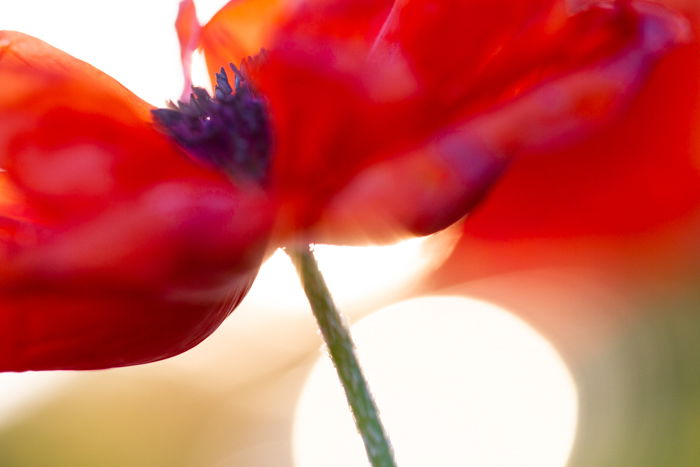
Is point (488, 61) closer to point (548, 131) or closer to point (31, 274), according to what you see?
point (548, 131)

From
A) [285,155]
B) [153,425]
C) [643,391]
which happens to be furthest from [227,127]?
[153,425]

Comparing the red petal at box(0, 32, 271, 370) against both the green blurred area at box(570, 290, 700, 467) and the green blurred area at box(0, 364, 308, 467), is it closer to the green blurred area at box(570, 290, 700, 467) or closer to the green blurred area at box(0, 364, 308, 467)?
the green blurred area at box(570, 290, 700, 467)

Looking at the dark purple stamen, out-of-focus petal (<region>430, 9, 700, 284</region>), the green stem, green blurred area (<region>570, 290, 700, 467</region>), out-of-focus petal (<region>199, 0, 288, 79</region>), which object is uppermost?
green blurred area (<region>570, 290, 700, 467</region>)

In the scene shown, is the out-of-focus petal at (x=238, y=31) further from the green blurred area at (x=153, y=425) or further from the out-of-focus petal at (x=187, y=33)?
the green blurred area at (x=153, y=425)

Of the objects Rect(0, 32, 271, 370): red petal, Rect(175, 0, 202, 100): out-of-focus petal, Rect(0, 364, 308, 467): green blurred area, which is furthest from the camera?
Rect(0, 364, 308, 467): green blurred area

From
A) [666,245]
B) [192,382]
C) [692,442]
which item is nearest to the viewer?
[666,245]

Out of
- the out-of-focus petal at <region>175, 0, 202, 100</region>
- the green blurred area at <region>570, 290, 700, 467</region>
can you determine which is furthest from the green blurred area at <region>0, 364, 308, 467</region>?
the out-of-focus petal at <region>175, 0, 202, 100</region>

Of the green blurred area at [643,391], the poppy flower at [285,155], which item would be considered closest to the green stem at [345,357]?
the poppy flower at [285,155]

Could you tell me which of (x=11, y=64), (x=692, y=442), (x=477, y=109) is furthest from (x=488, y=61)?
(x=692, y=442)
